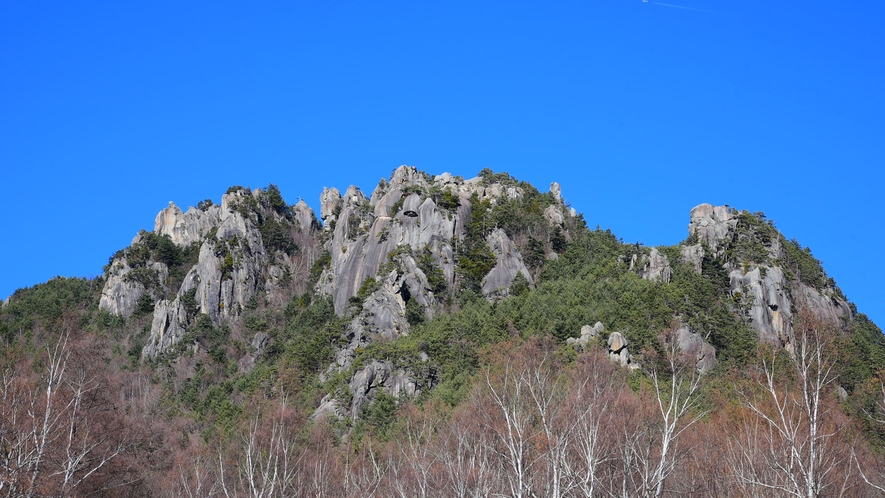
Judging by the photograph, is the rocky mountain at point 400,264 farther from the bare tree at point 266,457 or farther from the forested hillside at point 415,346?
the bare tree at point 266,457

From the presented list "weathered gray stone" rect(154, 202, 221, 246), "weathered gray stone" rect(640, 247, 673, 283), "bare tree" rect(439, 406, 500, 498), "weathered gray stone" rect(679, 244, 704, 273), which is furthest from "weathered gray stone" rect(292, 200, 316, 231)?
"bare tree" rect(439, 406, 500, 498)

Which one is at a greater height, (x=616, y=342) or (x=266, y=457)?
(x=616, y=342)

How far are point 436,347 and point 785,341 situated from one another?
72.3ft

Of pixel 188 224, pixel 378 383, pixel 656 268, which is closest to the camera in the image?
pixel 378 383

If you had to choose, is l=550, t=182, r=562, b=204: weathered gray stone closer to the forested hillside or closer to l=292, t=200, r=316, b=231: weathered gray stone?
the forested hillside

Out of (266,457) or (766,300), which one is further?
(766,300)

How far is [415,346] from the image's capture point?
202ft

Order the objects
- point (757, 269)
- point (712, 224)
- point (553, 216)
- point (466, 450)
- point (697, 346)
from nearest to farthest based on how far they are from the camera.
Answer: point (466, 450) < point (697, 346) < point (757, 269) < point (712, 224) < point (553, 216)

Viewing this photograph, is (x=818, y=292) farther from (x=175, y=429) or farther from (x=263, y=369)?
(x=175, y=429)

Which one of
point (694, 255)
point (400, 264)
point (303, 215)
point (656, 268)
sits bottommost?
point (656, 268)

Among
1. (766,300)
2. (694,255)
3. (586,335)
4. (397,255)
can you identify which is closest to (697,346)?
(586,335)

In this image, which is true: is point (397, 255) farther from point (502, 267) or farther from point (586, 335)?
point (586, 335)

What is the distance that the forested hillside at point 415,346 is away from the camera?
3412cm

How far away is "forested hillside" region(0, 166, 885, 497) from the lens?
3412 centimetres
